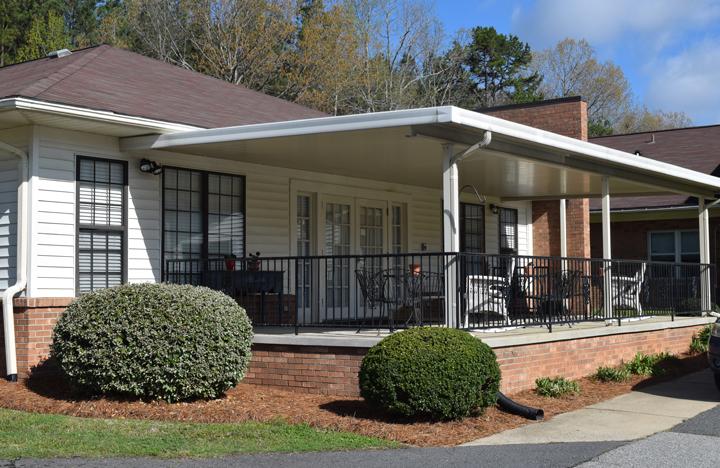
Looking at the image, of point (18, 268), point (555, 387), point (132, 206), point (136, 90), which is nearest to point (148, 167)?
point (132, 206)

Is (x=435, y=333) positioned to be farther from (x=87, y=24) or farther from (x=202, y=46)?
(x=87, y=24)

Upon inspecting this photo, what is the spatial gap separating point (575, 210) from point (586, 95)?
30.8m

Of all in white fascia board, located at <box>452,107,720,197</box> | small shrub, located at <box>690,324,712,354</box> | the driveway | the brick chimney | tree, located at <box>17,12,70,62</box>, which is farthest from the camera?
tree, located at <box>17,12,70,62</box>

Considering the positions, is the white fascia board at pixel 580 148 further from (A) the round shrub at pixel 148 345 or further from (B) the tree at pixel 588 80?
(B) the tree at pixel 588 80

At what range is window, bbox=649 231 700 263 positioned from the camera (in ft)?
71.2

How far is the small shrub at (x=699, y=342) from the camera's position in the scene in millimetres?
15320

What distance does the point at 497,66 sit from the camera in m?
43.4

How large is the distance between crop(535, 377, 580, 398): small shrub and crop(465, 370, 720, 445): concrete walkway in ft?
1.54

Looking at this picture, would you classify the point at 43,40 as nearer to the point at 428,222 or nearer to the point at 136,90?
the point at 428,222

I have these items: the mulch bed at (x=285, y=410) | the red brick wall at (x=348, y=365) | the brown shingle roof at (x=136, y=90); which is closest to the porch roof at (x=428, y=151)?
the brown shingle roof at (x=136, y=90)

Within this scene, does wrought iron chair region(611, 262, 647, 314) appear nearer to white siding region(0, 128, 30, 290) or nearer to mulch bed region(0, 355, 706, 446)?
mulch bed region(0, 355, 706, 446)

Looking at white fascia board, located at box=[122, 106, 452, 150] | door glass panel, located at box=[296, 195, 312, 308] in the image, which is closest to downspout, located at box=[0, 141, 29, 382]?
white fascia board, located at box=[122, 106, 452, 150]

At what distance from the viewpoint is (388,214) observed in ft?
53.7

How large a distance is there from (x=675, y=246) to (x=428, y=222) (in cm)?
783
